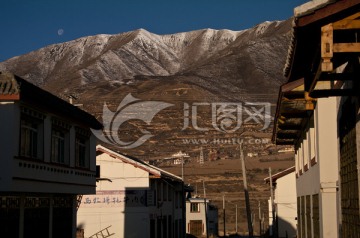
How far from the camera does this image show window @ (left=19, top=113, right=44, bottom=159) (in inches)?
747

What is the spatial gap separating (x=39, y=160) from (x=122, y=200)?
59.6ft

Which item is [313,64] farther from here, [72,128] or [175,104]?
[175,104]

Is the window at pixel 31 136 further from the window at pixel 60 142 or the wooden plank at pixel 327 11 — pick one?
the wooden plank at pixel 327 11

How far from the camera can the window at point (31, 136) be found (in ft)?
62.2

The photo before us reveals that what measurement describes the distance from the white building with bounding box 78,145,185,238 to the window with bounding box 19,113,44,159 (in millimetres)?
16349

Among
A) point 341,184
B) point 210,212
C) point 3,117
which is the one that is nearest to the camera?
point 341,184

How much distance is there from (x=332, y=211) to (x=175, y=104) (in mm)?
163392

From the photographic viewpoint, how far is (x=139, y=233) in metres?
36.7

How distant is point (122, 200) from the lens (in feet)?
124

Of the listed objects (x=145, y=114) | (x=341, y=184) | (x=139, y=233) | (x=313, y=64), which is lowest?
(x=139, y=233)

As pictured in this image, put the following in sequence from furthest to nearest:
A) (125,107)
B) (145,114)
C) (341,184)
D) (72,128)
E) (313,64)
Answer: (125,107) → (145,114) → (72,128) → (341,184) → (313,64)

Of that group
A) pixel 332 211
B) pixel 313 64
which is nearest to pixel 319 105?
pixel 332 211

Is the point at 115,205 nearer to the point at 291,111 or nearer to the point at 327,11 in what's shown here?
the point at 291,111

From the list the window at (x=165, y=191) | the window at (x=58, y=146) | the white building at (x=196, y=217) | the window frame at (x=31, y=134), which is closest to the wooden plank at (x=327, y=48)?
the window frame at (x=31, y=134)
